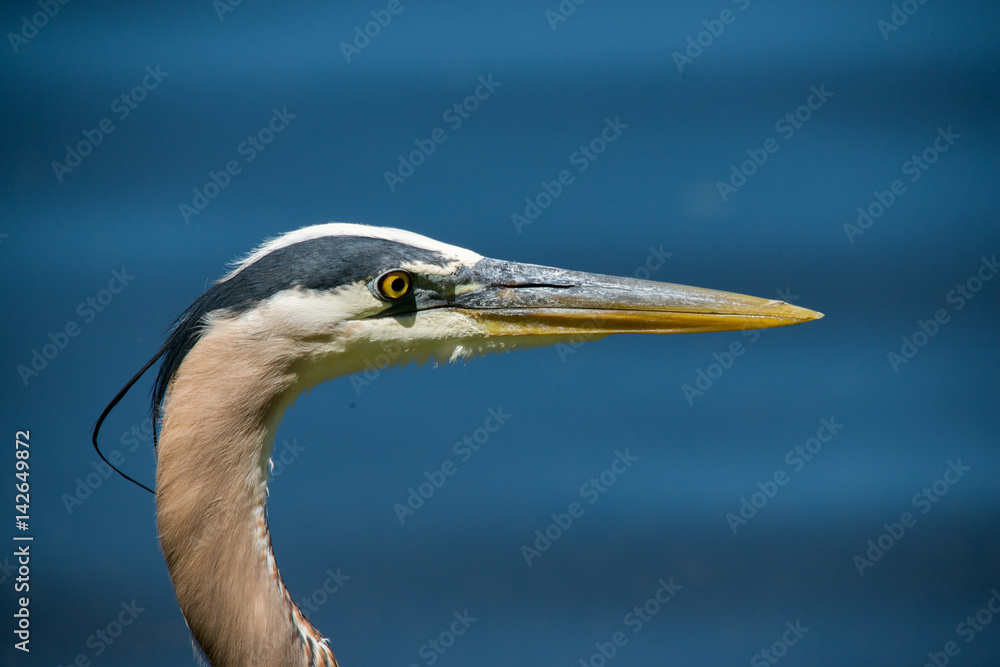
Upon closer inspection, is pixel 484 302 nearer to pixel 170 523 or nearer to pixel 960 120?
pixel 170 523

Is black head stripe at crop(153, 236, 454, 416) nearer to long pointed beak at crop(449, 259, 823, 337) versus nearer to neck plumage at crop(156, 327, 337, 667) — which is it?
neck plumage at crop(156, 327, 337, 667)

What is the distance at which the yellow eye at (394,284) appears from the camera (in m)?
1.36

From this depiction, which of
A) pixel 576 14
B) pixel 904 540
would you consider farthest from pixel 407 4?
pixel 904 540

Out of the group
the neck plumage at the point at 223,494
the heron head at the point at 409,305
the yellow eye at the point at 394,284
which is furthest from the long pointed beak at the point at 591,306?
the neck plumage at the point at 223,494

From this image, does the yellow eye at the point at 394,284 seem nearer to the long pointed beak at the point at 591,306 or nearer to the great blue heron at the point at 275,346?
the great blue heron at the point at 275,346

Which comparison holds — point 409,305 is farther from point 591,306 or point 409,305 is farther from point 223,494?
point 223,494

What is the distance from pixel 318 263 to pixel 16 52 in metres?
1.65

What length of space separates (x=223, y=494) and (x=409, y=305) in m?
0.47

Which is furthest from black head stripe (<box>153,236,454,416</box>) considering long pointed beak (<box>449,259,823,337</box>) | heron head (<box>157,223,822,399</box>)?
long pointed beak (<box>449,259,823,337</box>)

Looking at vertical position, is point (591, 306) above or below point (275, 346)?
above

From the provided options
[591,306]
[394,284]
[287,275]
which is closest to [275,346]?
[287,275]

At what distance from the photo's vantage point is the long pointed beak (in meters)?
1.47

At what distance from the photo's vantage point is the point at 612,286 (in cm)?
151

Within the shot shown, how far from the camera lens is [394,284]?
1.38 m
